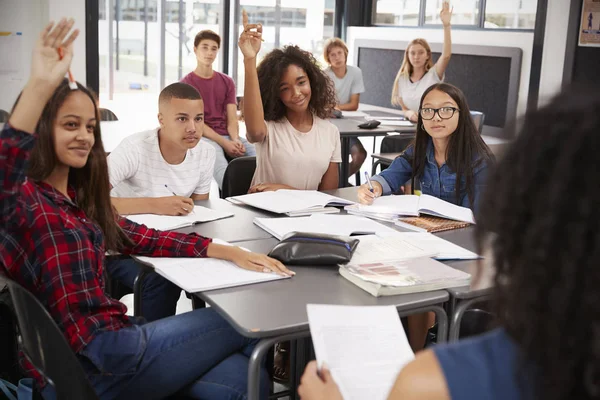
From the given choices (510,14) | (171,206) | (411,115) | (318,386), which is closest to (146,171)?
(171,206)

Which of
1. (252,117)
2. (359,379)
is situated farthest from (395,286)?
→ (252,117)

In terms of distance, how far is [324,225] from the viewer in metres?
2.31

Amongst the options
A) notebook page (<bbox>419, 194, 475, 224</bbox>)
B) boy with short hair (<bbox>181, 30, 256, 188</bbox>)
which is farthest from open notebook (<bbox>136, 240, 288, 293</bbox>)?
boy with short hair (<bbox>181, 30, 256, 188</bbox>)

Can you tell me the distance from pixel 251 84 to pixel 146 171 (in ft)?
1.77

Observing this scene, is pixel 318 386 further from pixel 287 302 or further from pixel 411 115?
pixel 411 115

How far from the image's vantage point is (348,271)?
5.98ft

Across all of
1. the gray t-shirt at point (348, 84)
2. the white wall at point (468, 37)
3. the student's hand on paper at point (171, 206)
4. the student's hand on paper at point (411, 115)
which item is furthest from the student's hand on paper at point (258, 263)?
the white wall at point (468, 37)

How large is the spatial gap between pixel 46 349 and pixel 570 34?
5.59 metres

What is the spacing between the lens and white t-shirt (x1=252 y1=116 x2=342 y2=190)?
3.00 meters

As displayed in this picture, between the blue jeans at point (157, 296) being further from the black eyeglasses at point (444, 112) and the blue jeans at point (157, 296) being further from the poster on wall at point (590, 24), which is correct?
the poster on wall at point (590, 24)

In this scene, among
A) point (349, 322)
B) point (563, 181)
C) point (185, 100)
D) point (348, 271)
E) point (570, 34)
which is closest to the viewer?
point (563, 181)

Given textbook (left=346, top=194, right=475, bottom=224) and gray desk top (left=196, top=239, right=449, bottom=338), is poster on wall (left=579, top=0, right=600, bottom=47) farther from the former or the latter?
gray desk top (left=196, top=239, right=449, bottom=338)

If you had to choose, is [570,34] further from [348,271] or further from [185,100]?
[348,271]

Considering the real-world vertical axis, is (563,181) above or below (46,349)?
above
